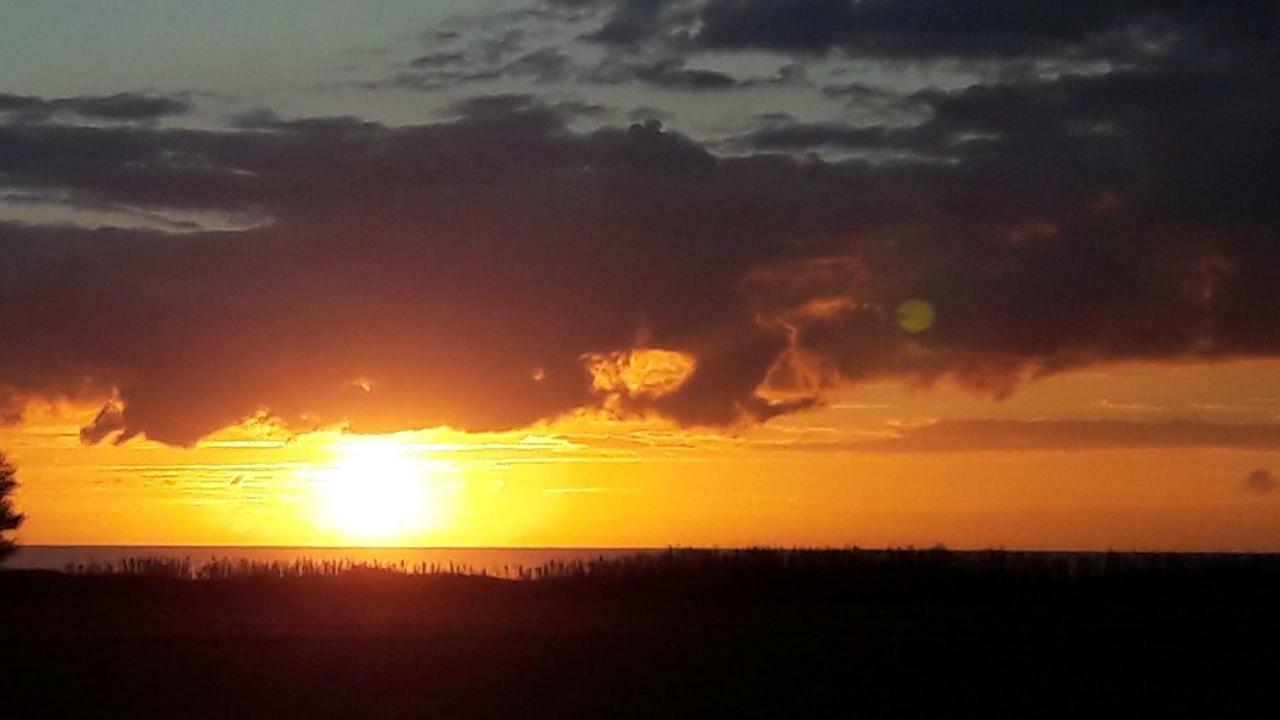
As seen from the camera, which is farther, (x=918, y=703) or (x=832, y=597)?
(x=832, y=597)

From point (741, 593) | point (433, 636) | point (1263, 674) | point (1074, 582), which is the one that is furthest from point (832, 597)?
point (1263, 674)

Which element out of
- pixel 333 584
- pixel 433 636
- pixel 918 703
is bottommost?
pixel 918 703

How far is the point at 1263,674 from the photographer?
24203mm

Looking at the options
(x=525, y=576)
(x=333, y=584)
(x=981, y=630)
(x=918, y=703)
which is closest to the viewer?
(x=918, y=703)

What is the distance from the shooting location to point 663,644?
93.7 feet

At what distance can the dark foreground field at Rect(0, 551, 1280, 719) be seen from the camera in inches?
827

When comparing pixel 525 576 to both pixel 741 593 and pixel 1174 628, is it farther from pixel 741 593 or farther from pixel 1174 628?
pixel 1174 628

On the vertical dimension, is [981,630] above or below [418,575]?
below

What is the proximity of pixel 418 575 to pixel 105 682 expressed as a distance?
29004 millimetres

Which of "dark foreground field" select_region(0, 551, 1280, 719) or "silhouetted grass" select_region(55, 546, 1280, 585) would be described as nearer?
"dark foreground field" select_region(0, 551, 1280, 719)

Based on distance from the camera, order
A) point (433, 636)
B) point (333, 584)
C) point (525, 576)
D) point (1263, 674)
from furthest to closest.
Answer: point (525, 576)
point (333, 584)
point (433, 636)
point (1263, 674)

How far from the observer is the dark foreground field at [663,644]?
2102 cm

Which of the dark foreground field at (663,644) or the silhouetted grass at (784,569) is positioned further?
the silhouetted grass at (784,569)

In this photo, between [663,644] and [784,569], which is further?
[784,569]
